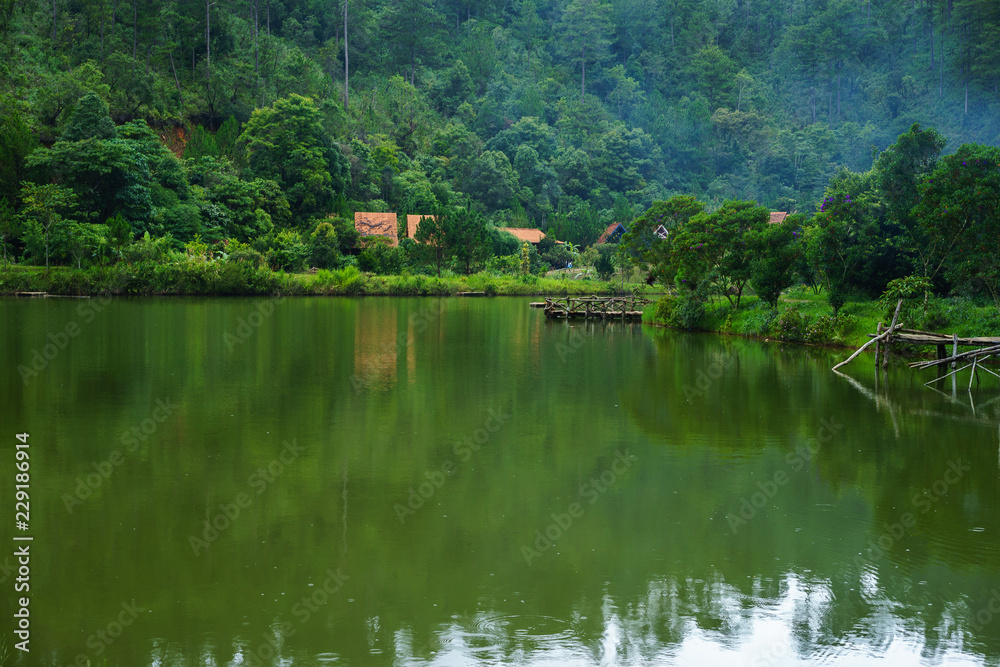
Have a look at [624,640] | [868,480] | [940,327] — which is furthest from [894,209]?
[624,640]

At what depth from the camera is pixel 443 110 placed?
103 metres

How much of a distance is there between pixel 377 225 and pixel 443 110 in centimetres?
4383

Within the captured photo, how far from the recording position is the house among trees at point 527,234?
7083 centimetres

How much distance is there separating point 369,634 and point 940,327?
2047 centimetres

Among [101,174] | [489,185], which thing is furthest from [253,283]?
[489,185]

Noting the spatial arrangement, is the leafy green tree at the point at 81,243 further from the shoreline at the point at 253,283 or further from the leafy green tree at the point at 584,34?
the leafy green tree at the point at 584,34

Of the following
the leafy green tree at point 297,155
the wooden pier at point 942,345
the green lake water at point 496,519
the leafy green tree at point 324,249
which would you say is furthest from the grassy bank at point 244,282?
the wooden pier at point 942,345

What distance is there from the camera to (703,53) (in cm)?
11975

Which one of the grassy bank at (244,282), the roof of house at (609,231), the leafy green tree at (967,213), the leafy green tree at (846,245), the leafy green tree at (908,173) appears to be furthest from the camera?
the roof of house at (609,231)

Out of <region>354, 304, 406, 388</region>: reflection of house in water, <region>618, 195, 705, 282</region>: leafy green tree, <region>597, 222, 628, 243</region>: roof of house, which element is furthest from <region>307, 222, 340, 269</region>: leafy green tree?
<region>597, 222, 628, 243</region>: roof of house

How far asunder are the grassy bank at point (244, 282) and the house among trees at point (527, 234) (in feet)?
41.2

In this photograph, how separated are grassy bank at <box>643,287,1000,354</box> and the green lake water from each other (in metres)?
4.76

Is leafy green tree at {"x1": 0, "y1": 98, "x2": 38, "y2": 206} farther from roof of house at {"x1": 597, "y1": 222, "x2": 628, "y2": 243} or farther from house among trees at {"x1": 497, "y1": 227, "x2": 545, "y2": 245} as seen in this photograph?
roof of house at {"x1": 597, "y1": 222, "x2": 628, "y2": 243}

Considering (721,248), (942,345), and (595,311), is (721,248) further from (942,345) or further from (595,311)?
(942,345)
